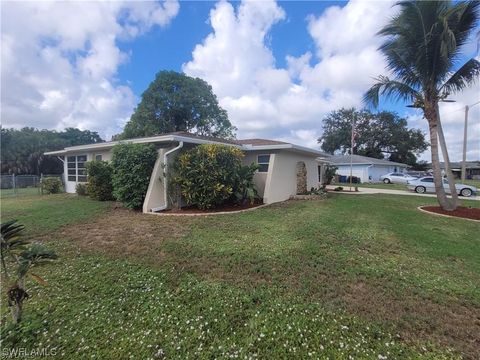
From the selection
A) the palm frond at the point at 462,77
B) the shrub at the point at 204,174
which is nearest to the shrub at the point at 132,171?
the shrub at the point at 204,174

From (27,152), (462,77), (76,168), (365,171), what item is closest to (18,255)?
(462,77)

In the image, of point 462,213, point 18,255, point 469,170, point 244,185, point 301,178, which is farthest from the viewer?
point 469,170

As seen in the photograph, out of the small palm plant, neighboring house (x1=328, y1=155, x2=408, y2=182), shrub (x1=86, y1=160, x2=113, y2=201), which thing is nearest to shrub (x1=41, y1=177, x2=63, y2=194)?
shrub (x1=86, y1=160, x2=113, y2=201)

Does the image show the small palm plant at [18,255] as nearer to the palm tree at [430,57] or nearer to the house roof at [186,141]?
the house roof at [186,141]

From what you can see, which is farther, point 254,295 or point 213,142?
point 213,142

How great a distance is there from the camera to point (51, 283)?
11.8ft

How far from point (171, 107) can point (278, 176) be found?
827 inches

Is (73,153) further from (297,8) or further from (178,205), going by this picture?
(297,8)

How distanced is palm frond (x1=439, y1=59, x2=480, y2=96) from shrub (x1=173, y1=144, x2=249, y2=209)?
328 inches

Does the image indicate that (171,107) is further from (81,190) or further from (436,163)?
(436,163)

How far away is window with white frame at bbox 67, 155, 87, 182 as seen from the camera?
45.1 ft

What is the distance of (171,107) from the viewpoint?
27.7 m

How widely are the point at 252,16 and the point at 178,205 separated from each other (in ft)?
27.4

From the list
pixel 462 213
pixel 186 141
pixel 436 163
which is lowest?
pixel 462 213
